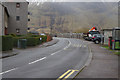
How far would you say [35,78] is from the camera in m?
7.99

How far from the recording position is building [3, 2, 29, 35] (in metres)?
46.9

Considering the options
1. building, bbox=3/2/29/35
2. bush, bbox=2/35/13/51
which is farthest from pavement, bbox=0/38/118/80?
building, bbox=3/2/29/35

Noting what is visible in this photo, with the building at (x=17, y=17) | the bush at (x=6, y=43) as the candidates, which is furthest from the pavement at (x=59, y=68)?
the building at (x=17, y=17)

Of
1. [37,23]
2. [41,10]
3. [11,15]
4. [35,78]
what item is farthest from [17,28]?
[41,10]

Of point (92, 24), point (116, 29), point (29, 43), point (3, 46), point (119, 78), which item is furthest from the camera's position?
point (92, 24)

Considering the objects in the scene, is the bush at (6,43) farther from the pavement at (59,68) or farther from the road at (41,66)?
the pavement at (59,68)

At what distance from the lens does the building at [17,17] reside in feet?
154

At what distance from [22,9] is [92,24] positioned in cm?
2142

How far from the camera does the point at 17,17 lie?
4738 cm

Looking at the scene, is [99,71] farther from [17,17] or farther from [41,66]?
[17,17]

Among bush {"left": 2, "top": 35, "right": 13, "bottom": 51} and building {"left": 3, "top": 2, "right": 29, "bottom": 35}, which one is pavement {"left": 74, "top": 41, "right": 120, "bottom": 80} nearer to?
bush {"left": 2, "top": 35, "right": 13, "bottom": 51}

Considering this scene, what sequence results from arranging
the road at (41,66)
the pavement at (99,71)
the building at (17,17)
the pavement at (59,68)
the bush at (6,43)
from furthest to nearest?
the building at (17,17) < the bush at (6,43) < the road at (41,66) < the pavement at (59,68) < the pavement at (99,71)

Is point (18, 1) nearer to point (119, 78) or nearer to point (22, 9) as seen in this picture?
point (22, 9)

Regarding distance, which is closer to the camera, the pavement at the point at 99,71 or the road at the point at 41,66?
the pavement at the point at 99,71
